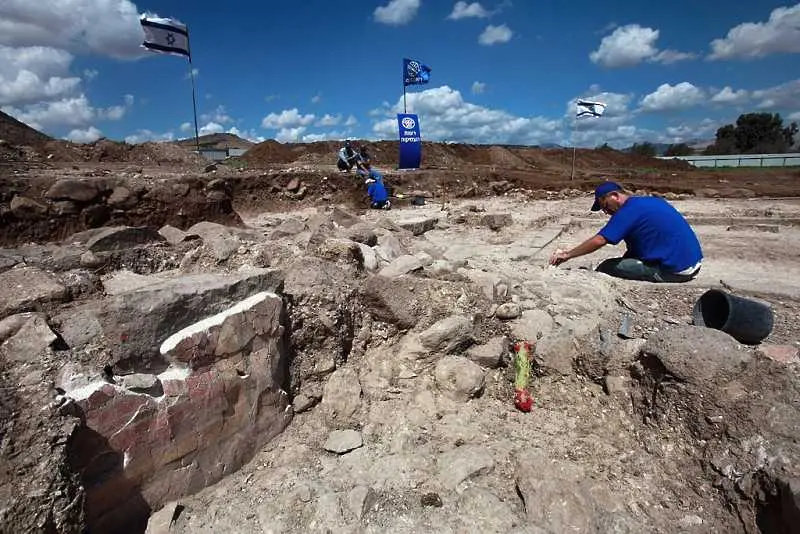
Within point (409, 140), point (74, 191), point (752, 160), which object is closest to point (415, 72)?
point (409, 140)

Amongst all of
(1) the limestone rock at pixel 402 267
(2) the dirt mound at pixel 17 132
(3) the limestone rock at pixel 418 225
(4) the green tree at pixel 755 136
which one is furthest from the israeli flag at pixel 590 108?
(4) the green tree at pixel 755 136

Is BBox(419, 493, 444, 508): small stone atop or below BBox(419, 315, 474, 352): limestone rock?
below

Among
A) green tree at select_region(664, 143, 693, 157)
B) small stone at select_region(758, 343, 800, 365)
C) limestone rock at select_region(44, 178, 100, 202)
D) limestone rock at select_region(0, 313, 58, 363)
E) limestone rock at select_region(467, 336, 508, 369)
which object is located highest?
green tree at select_region(664, 143, 693, 157)

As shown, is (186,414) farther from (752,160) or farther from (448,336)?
(752,160)

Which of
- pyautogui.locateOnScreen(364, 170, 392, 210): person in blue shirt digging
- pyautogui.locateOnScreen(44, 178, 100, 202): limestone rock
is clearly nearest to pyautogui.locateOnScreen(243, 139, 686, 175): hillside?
pyautogui.locateOnScreen(364, 170, 392, 210): person in blue shirt digging

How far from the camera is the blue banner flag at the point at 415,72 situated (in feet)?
50.6

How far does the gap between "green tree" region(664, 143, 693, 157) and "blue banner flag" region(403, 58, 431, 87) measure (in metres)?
35.4

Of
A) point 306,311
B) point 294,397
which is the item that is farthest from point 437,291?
point 294,397

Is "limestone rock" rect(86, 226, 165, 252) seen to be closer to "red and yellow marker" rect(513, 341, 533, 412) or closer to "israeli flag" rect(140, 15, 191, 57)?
"red and yellow marker" rect(513, 341, 533, 412)

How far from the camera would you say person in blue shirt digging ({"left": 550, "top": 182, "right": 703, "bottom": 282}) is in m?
4.08

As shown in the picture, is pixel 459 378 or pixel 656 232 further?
pixel 656 232

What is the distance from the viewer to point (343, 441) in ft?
8.84

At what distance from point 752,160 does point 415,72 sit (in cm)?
2814

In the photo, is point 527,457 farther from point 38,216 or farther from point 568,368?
point 38,216
